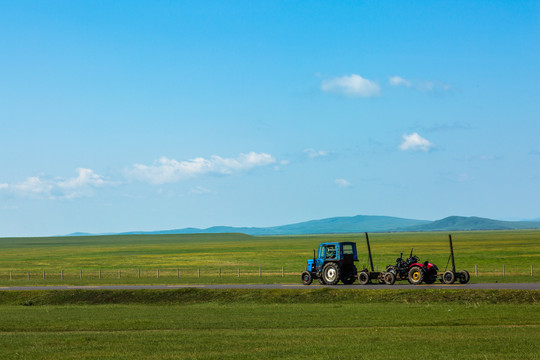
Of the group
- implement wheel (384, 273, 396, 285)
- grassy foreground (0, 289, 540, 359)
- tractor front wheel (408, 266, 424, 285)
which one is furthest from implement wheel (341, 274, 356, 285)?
grassy foreground (0, 289, 540, 359)

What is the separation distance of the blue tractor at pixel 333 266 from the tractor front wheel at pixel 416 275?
4522mm

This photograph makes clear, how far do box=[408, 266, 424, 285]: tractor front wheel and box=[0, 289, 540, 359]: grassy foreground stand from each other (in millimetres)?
5613

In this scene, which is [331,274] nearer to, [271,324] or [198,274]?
[271,324]

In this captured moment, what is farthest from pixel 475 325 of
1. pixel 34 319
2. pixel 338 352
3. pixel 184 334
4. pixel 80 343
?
pixel 34 319

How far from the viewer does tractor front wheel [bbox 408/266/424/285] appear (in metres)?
50.4

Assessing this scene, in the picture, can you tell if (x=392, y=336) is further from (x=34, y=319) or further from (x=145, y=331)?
(x=34, y=319)

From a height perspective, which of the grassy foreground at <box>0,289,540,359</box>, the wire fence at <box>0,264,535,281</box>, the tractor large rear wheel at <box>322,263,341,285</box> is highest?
the tractor large rear wheel at <box>322,263,341,285</box>

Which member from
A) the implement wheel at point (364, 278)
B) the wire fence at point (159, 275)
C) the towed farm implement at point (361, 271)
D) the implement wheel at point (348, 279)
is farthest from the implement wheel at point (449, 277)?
the wire fence at point (159, 275)

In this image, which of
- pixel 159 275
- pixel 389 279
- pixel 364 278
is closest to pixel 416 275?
pixel 389 279

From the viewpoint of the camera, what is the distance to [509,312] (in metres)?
36.1

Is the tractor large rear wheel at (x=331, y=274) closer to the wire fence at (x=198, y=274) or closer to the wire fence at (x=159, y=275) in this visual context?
the wire fence at (x=198, y=274)

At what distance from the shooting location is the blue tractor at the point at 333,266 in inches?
2072

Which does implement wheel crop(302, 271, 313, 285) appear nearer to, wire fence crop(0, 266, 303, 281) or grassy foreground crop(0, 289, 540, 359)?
grassy foreground crop(0, 289, 540, 359)

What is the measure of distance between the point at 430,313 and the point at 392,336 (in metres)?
9.13
